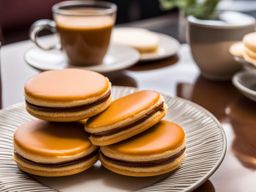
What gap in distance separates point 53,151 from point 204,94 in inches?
15.6

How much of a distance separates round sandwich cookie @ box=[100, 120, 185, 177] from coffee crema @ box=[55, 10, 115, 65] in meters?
0.40

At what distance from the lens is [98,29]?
2.99 feet

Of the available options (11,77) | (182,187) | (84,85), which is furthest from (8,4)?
(182,187)

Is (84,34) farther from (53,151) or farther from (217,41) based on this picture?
(53,151)

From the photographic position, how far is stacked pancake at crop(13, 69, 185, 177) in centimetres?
52

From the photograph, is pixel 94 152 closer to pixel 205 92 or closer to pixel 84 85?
pixel 84 85

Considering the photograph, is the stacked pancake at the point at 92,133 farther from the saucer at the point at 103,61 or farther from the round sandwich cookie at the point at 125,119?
the saucer at the point at 103,61

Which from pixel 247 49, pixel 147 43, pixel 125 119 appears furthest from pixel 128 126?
pixel 147 43

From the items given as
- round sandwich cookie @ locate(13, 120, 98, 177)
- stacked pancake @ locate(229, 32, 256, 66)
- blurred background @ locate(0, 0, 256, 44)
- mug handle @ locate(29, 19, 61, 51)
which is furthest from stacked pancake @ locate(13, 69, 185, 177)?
blurred background @ locate(0, 0, 256, 44)

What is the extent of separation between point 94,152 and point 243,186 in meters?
0.19

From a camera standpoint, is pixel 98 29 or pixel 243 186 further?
pixel 98 29

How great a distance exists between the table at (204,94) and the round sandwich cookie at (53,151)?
0.15 metres

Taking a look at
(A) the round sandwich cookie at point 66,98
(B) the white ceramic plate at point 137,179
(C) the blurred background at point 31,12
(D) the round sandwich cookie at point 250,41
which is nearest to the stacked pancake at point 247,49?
(D) the round sandwich cookie at point 250,41

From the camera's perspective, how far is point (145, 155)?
514mm
